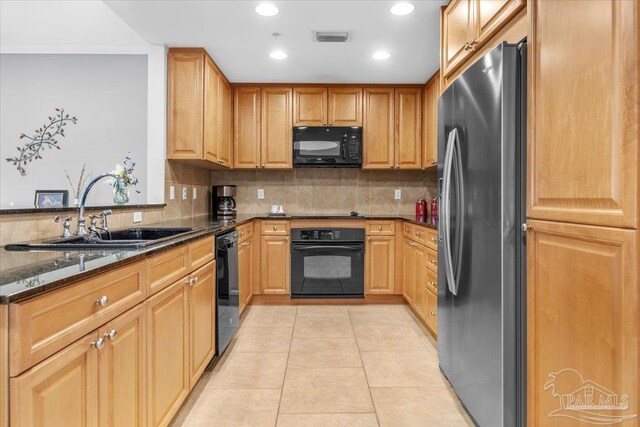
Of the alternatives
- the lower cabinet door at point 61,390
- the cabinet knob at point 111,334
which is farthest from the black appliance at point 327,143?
the lower cabinet door at point 61,390

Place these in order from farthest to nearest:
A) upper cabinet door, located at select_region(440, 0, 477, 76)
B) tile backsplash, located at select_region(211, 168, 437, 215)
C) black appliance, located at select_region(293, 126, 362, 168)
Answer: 1. tile backsplash, located at select_region(211, 168, 437, 215)
2. black appliance, located at select_region(293, 126, 362, 168)
3. upper cabinet door, located at select_region(440, 0, 477, 76)

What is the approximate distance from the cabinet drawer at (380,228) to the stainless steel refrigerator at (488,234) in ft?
6.35

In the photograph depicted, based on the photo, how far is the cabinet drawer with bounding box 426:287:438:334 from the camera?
2.85 meters

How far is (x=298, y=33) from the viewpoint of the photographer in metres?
2.87

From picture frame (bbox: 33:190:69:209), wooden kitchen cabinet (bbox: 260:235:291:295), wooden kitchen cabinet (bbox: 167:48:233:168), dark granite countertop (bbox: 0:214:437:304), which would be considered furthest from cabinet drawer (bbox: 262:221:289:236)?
dark granite countertop (bbox: 0:214:437:304)

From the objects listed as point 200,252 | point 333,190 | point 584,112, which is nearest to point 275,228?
point 333,190

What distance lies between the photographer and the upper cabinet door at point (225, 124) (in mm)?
3724

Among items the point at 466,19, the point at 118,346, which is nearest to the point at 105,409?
the point at 118,346

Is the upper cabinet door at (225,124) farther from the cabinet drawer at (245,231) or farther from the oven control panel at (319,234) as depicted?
the oven control panel at (319,234)

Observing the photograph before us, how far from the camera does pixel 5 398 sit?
2.61 ft

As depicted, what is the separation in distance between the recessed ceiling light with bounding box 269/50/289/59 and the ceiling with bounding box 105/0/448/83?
5 cm

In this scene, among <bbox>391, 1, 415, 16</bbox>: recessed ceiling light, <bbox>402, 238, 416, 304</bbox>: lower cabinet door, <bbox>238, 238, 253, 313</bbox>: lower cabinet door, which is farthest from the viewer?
<bbox>402, 238, 416, 304</bbox>: lower cabinet door

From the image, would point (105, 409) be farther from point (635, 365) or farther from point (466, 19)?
point (466, 19)

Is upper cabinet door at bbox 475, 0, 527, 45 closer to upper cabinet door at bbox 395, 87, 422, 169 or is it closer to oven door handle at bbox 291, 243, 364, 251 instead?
upper cabinet door at bbox 395, 87, 422, 169
